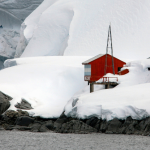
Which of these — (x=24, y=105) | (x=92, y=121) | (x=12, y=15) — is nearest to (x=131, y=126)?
(x=92, y=121)

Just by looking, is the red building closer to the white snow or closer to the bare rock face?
the bare rock face

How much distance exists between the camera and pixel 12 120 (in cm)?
2558

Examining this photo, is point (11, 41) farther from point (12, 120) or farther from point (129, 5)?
point (12, 120)

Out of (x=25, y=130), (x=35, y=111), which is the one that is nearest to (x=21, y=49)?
(x=35, y=111)

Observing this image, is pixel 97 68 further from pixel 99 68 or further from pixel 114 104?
pixel 114 104

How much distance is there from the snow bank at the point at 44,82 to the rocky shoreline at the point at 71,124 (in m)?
2.14

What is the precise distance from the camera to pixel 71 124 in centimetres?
2181

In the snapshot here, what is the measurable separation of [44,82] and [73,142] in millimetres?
17506

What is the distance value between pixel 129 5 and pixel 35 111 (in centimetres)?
2994

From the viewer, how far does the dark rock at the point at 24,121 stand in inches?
973

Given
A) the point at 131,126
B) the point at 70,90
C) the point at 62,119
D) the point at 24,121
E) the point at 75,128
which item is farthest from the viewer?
the point at 70,90

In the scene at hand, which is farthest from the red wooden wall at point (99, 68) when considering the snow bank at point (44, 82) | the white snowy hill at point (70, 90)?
the snow bank at point (44, 82)

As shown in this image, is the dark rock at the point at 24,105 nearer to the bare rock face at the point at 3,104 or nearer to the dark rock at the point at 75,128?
the bare rock face at the point at 3,104

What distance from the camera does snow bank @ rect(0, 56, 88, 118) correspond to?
30688mm
